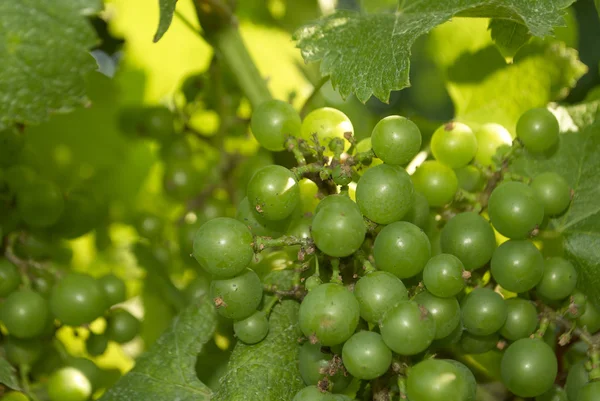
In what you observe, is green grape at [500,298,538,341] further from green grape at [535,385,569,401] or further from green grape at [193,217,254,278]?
green grape at [193,217,254,278]

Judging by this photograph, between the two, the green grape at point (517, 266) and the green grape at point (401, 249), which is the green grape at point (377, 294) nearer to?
the green grape at point (401, 249)

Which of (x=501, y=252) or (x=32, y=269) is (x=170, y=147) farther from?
(x=501, y=252)

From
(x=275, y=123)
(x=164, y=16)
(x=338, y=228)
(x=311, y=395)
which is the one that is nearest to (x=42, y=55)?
(x=164, y=16)

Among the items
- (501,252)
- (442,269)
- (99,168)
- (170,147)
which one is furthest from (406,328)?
(99,168)

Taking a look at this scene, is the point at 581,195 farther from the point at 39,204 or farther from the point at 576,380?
the point at 39,204

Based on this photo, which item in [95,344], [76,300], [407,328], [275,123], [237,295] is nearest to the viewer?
[407,328]

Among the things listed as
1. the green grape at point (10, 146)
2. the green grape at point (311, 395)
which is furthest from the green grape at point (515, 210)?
the green grape at point (10, 146)
